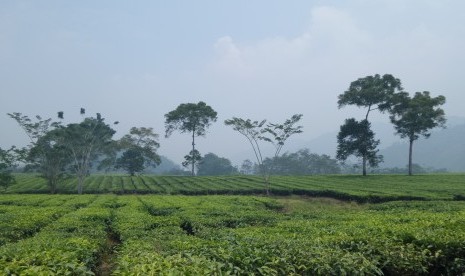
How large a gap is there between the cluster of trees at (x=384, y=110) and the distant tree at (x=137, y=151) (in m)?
→ 37.4

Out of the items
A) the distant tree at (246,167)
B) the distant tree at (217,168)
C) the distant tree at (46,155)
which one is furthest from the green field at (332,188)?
the distant tree at (246,167)

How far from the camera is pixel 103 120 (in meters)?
55.8

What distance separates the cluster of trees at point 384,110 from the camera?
5019 cm

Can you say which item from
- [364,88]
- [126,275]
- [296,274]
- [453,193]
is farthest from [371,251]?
[364,88]

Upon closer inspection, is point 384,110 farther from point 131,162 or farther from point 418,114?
point 131,162

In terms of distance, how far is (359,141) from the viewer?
5400cm

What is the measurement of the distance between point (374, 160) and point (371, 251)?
1962 inches

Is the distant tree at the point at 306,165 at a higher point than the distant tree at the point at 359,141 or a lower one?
lower

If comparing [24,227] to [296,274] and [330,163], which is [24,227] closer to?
[296,274]

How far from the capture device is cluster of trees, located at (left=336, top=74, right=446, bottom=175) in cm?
5019

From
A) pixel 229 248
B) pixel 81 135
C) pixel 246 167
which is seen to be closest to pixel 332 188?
pixel 229 248

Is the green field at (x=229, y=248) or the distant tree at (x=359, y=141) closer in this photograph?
the green field at (x=229, y=248)

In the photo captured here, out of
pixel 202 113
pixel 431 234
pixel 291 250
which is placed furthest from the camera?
pixel 202 113

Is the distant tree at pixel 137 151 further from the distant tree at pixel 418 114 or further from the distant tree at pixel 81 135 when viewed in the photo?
the distant tree at pixel 418 114
